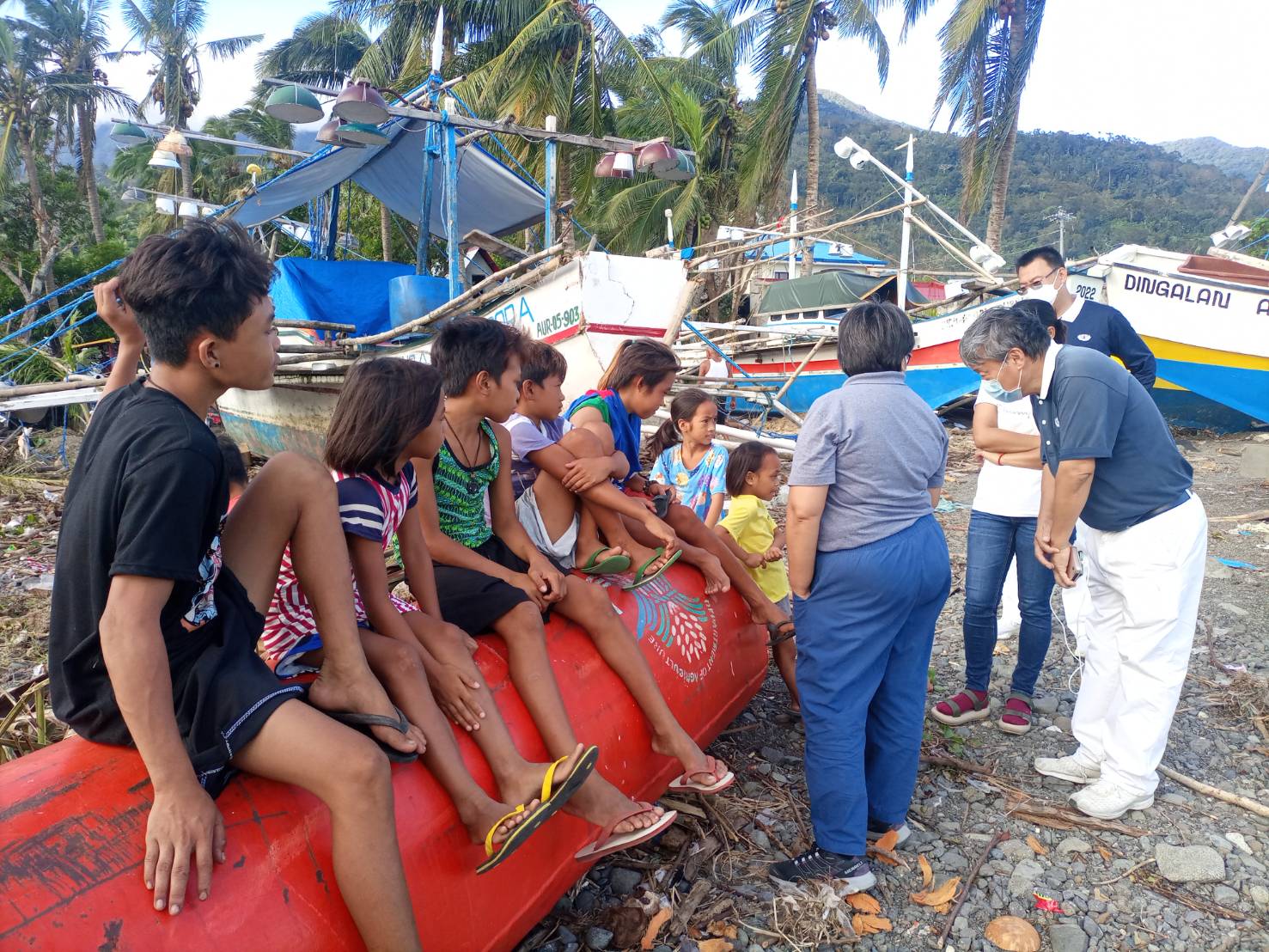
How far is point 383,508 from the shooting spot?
2264mm

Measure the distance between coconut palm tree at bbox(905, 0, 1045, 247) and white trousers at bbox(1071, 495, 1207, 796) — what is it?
1737cm

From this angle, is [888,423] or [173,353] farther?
[888,423]

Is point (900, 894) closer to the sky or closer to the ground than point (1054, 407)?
closer to the ground

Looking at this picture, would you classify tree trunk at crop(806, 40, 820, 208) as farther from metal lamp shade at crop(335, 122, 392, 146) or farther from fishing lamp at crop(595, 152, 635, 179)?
metal lamp shade at crop(335, 122, 392, 146)

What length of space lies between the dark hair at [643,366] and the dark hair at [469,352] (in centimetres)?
80

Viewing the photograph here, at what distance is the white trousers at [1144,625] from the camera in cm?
307

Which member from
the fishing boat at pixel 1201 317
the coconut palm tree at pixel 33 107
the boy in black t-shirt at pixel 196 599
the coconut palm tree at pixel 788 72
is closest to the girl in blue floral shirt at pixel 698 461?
the boy in black t-shirt at pixel 196 599

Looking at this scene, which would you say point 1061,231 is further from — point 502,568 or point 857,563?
point 502,568

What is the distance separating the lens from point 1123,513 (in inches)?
122

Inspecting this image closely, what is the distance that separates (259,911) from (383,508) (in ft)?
3.33

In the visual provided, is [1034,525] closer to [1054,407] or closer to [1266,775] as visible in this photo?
[1054,407]

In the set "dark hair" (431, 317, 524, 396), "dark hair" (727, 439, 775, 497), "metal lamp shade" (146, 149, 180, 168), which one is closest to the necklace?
"dark hair" (431, 317, 524, 396)

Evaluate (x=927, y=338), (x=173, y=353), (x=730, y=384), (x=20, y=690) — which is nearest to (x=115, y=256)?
(x=730, y=384)

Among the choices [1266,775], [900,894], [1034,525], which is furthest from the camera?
[1034,525]
